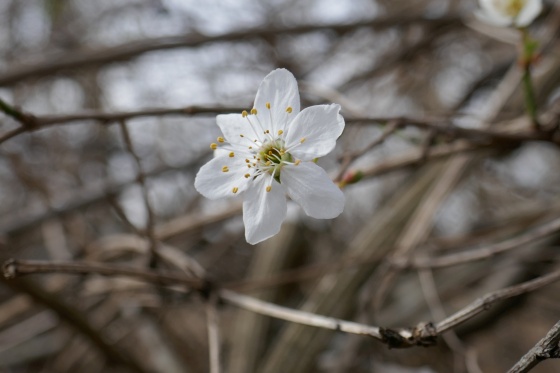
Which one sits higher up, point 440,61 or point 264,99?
point 264,99

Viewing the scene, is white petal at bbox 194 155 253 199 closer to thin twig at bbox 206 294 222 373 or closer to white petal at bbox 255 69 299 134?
white petal at bbox 255 69 299 134

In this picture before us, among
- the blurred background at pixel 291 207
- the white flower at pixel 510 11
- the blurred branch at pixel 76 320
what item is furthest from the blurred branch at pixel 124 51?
the white flower at pixel 510 11

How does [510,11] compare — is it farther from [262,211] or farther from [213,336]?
[213,336]

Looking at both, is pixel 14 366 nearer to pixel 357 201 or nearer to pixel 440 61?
pixel 357 201

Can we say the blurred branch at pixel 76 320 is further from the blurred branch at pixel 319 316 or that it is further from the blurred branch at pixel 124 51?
the blurred branch at pixel 124 51

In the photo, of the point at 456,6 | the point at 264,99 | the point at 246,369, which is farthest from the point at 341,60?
the point at 264,99

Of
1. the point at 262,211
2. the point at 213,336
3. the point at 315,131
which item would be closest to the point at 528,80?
the point at 315,131
